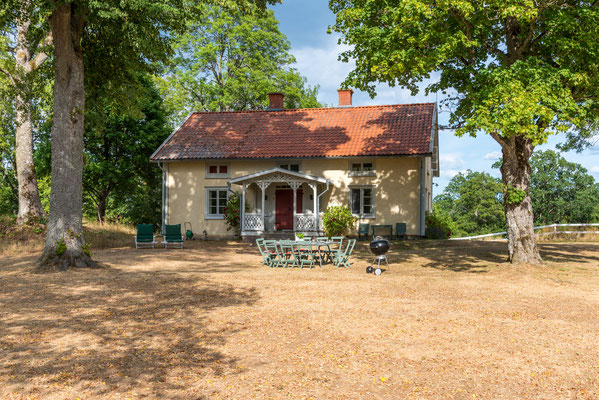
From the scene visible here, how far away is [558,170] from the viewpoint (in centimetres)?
4500

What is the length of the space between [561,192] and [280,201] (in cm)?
3270

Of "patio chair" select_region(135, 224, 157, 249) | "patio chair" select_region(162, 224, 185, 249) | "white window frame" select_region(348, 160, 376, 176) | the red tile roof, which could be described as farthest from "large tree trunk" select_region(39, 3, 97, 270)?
"white window frame" select_region(348, 160, 376, 176)

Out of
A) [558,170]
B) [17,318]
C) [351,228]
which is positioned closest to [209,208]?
[351,228]

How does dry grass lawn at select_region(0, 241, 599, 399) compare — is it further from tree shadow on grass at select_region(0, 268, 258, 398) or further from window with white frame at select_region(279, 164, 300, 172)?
window with white frame at select_region(279, 164, 300, 172)

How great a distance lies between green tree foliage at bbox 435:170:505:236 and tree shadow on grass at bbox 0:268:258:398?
119ft

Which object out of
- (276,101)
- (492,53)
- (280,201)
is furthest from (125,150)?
(492,53)

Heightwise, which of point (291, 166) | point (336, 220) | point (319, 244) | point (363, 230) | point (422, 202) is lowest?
point (319, 244)

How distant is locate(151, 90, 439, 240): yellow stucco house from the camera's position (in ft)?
70.1

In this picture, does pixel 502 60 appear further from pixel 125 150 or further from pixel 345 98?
pixel 125 150

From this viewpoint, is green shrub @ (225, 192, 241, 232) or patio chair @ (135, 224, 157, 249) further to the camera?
green shrub @ (225, 192, 241, 232)

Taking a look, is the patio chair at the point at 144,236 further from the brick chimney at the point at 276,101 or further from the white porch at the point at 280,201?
the brick chimney at the point at 276,101

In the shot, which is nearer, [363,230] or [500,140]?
[500,140]

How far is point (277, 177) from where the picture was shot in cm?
2127

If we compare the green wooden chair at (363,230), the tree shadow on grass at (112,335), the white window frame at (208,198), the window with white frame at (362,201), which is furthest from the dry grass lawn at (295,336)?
the white window frame at (208,198)
